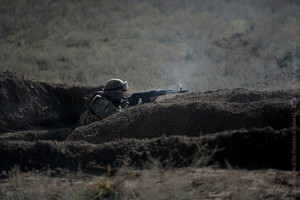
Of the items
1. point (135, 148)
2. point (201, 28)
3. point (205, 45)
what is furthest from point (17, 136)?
point (201, 28)

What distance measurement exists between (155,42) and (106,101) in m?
14.3

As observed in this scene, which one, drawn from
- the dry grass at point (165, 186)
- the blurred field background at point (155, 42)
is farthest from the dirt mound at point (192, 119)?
the blurred field background at point (155, 42)

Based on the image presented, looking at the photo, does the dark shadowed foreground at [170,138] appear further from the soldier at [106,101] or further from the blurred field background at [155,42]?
the blurred field background at [155,42]

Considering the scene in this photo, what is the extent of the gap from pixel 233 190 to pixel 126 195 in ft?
4.08

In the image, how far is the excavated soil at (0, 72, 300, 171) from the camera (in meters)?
5.96

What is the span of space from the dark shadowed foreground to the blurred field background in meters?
4.21

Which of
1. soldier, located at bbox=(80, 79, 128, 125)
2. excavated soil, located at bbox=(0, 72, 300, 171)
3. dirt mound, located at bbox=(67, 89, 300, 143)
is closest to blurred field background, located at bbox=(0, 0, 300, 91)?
excavated soil, located at bbox=(0, 72, 300, 171)

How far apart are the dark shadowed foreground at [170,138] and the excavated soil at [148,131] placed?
0.04 feet

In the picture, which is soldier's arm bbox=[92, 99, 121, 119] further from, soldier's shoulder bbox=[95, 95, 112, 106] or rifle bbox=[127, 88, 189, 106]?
rifle bbox=[127, 88, 189, 106]

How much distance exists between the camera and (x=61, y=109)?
11094mm

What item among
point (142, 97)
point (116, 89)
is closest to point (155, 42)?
point (142, 97)

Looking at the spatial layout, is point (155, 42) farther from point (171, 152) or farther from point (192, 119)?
point (171, 152)

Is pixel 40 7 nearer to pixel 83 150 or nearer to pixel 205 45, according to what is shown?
pixel 205 45

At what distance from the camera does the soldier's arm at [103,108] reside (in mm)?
9445
